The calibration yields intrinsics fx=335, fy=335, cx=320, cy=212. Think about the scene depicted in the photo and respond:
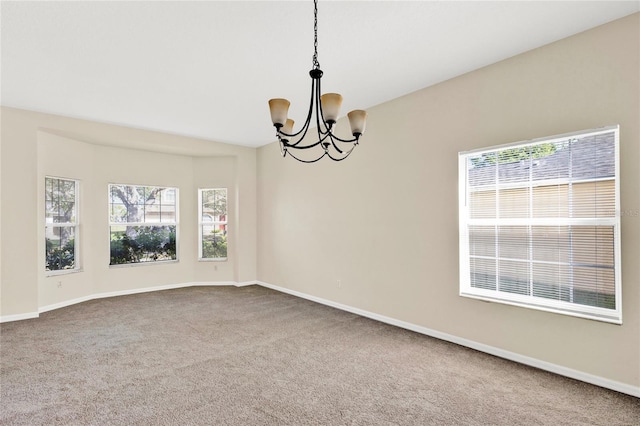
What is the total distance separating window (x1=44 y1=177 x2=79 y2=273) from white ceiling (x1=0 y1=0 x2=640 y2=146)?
1.46 metres

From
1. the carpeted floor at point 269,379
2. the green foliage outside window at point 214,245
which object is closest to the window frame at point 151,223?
the green foliage outside window at point 214,245

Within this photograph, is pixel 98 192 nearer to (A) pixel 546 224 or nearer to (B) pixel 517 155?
(B) pixel 517 155

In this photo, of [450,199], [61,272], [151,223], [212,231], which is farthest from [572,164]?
[61,272]

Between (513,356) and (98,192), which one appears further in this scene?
(98,192)

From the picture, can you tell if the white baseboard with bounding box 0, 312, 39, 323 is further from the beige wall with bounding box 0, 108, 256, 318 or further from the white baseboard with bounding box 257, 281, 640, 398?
the white baseboard with bounding box 257, 281, 640, 398

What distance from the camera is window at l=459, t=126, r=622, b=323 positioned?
2.60 metres

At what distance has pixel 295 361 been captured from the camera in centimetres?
313

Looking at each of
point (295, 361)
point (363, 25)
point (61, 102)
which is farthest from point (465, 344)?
point (61, 102)

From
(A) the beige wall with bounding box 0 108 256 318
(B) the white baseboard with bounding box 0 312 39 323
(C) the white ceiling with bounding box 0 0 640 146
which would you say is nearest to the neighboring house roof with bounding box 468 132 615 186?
(C) the white ceiling with bounding box 0 0 640 146

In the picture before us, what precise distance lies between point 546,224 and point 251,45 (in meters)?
2.99

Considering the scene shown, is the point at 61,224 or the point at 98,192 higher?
the point at 98,192

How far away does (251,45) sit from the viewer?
2852 millimetres

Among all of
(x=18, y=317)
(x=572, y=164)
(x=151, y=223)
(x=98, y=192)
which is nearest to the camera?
(x=572, y=164)

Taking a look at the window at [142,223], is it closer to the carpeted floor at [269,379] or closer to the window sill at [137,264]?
the window sill at [137,264]
